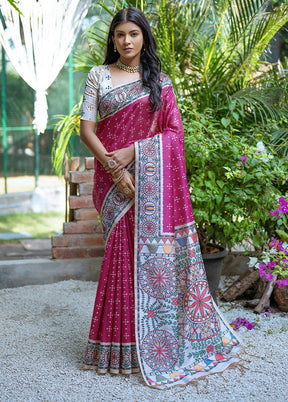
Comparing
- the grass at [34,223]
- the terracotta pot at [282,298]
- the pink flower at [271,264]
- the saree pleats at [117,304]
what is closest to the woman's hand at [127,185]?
the saree pleats at [117,304]

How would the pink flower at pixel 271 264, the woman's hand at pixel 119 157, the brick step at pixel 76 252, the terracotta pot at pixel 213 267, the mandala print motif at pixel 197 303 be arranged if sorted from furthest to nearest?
the brick step at pixel 76 252 < the terracotta pot at pixel 213 267 < the pink flower at pixel 271 264 < the mandala print motif at pixel 197 303 < the woman's hand at pixel 119 157

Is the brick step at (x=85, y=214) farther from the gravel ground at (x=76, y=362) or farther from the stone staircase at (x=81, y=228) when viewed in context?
the gravel ground at (x=76, y=362)

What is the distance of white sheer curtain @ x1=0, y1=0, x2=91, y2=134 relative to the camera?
4996 mm

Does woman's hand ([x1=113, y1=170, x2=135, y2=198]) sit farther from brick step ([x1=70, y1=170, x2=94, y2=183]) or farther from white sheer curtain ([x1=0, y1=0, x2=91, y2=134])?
white sheer curtain ([x1=0, y1=0, x2=91, y2=134])

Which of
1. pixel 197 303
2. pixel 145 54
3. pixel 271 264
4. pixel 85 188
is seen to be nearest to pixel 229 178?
pixel 271 264

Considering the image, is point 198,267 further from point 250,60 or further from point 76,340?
point 250,60

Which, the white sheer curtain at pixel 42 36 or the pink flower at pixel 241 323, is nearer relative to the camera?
the pink flower at pixel 241 323

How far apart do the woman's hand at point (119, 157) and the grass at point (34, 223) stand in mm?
3857

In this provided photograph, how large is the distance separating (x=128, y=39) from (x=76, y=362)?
186cm

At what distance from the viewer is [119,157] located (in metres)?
2.69

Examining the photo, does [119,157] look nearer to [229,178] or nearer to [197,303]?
[197,303]

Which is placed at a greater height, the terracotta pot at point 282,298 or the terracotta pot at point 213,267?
the terracotta pot at point 213,267

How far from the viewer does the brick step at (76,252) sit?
455cm

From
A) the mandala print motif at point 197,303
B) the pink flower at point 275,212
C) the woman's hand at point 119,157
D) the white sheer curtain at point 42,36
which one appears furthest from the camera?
the white sheer curtain at point 42,36
